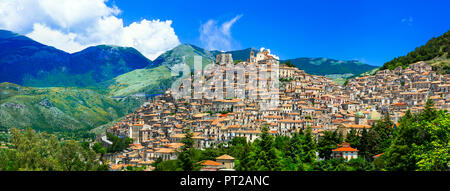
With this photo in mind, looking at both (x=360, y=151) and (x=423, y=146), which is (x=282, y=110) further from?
(x=423, y=146)

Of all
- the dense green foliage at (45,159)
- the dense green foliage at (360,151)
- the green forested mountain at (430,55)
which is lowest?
the dense green foliage at (45,159)

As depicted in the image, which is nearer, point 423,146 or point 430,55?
point 423,146

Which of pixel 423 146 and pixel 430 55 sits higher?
pixel 430 55

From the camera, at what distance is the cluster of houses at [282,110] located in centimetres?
5797

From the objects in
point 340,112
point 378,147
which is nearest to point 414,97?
point 340,112

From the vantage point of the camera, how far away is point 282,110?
218ft

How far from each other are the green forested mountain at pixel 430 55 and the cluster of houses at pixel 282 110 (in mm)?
9935

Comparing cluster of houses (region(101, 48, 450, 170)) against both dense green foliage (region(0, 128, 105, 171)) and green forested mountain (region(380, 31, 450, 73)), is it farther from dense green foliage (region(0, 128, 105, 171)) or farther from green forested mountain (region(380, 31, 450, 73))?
green forested mountain (region(380, 31, 450, 73))

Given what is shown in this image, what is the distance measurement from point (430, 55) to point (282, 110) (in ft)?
208

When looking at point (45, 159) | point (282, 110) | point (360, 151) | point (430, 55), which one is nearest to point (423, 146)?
point (360, 151)

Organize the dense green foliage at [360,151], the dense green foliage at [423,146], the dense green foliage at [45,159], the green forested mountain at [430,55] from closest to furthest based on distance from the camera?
1. the dense green foliage at [423,146]
2. the dense green foliage at [360,151]
3. the dense green foliage at [45,159]
4. the green forested mountain at [430,55]

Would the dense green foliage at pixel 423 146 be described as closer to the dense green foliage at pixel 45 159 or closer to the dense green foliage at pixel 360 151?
the dense green foliage at pixel 360 151

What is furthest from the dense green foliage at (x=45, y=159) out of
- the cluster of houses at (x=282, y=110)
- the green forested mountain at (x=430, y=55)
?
the green forested mountain at (x=430, y=55)
